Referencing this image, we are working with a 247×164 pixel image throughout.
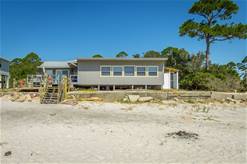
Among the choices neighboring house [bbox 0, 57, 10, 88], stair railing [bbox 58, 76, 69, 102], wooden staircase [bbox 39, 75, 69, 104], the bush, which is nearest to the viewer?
wooden staircase [bbox 39, 75, 69, 104]

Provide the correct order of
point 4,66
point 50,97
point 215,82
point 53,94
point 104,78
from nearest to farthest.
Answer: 1. point 50,97
2. point 53,94
3. point 215,82
4. point 104,78
5. point 4,66

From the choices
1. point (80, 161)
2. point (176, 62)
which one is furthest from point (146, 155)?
point (176, 62)

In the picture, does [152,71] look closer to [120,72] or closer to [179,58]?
[120,72]

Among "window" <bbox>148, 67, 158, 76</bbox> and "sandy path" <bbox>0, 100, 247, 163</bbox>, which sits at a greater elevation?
"window" <bbox>148, 67, 158, 76</bbox>

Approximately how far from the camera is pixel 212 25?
22562 millimetres

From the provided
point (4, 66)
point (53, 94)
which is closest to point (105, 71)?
point (53, 94)

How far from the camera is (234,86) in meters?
18.7

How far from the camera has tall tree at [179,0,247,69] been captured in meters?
21.4

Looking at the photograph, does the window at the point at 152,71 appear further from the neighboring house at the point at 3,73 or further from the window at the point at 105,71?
the neighboring house at the point at 3,73

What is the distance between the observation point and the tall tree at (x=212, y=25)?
21.4m

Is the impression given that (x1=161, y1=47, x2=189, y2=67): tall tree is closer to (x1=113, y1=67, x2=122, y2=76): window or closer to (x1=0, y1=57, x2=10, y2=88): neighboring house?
(x1=113, y1=67, x2=122, y2=76): window

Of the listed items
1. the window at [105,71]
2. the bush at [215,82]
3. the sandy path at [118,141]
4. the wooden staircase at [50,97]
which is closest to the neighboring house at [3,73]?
the wooden staircase at [50,97]

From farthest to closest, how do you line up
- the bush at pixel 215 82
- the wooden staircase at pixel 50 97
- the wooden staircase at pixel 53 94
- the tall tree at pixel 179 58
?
the tall tree at pixel 179 58
the bush at pixel 215 82
the wooden staircase at pixel 53 94
the wooden staircase at pixel 50 97

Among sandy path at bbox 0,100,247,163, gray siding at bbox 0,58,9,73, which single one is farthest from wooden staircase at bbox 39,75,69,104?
gray siding at bbox 0,58,9,73
